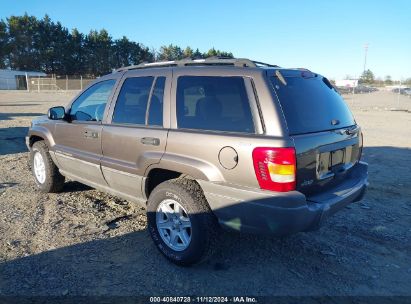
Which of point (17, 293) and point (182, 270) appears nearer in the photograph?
point (17, 293)

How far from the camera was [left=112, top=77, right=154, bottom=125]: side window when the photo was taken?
12.8 ft

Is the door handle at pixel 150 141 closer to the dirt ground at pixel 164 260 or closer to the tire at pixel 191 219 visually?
the tire at pixel 191 219

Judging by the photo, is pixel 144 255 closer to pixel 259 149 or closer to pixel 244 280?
pixel 244 280

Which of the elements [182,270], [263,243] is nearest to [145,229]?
[182,270]

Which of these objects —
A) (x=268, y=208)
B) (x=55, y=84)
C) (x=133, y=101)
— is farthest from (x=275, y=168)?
(x=55, y=84)

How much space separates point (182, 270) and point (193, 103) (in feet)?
5.33

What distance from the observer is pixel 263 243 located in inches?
159

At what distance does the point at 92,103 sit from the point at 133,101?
3.10 ft

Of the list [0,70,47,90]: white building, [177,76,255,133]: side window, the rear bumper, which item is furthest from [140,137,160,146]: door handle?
[0,70,47,90]: white building

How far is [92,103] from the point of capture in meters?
4.72

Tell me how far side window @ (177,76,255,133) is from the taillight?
26cm

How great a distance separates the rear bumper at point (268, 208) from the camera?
284 centimetres

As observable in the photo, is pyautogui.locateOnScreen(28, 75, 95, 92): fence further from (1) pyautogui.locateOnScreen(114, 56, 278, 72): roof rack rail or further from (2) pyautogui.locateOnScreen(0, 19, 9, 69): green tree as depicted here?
(1) pyautogui.locateOnScreen(114, 56, 278, 72): roof rack rail

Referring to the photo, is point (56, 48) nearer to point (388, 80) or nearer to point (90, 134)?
point (90, 134)
